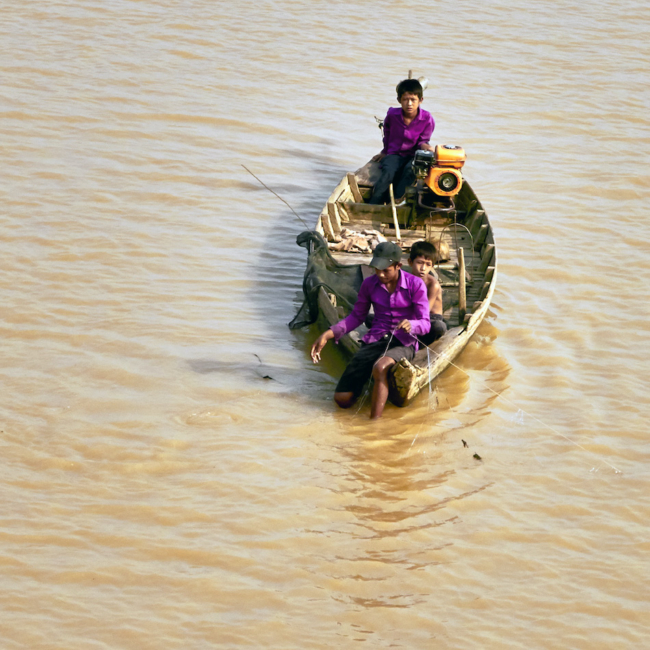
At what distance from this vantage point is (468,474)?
19.3 ft

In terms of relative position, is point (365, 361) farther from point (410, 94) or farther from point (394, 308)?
point (410, 94)

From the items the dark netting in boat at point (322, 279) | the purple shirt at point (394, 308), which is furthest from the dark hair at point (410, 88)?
the purple shirt at point (394, 308)

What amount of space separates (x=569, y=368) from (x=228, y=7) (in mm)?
12091

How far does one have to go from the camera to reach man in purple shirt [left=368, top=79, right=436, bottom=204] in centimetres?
938

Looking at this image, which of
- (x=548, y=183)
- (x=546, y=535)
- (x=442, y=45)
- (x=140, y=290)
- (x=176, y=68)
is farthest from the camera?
(x=442, y=45)

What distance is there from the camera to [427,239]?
8805 mm

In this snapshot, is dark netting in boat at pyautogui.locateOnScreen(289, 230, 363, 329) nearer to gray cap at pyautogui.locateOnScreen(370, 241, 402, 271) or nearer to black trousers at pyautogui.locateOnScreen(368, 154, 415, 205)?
gray cap at pyautogui.locateOnScreen(370, 241, 402, 271)

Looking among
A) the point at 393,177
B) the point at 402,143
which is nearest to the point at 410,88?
the point at 402,143

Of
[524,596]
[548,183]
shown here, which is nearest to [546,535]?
[524,596]

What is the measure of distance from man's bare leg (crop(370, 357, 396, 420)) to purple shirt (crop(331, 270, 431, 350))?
1.01ft

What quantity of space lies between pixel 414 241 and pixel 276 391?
2.78 m

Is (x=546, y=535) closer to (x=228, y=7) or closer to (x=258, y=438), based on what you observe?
(x=258, y=438)

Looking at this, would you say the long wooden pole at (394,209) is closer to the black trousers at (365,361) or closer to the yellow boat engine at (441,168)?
the yellow boat engine at (441,168)

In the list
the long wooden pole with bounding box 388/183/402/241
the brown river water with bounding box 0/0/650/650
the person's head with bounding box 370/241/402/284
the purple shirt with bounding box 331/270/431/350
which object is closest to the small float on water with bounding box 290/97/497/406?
the long wooden pole with bounding box 388/183/402/241
